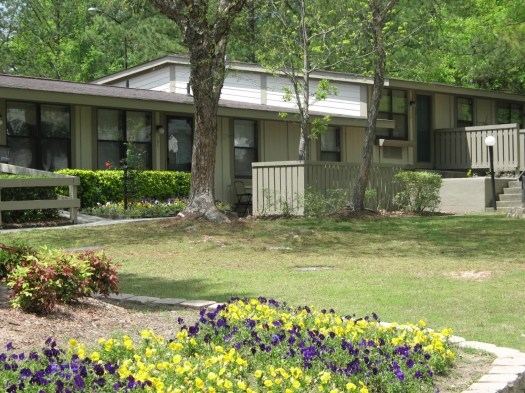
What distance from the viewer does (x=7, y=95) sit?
19.0 m

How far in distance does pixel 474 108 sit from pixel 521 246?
16.5 m

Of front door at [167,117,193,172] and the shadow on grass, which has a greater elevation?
front door at [167,117,193,172]

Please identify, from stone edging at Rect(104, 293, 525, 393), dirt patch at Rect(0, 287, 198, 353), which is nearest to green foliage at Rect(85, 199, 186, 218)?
dirt patch at Rect(0, 287, 198, 353)

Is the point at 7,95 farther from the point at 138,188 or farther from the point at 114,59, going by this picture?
the point at 114,59

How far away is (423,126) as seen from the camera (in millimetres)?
28438

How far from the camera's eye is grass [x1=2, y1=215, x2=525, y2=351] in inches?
338

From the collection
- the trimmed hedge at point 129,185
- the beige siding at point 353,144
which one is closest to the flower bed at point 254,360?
the trimmed hedge at point 129,185

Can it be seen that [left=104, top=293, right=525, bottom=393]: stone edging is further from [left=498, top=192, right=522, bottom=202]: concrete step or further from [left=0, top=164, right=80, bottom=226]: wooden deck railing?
[left=498, top=192, right=522, bottom=202]: concrete step

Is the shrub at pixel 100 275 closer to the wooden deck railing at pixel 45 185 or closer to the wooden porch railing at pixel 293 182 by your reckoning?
the wooden deck railing at pixel 45 185

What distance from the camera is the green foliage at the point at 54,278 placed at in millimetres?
6930

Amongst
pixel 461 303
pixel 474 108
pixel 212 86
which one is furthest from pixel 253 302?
pixel 474 108

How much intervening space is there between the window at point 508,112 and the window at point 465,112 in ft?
4.33

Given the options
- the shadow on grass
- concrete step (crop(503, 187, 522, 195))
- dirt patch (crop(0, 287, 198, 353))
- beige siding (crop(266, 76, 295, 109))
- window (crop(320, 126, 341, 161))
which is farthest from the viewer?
beige siding (crop(266, 76, 295, 109))

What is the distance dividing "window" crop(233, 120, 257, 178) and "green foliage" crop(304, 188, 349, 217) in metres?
5.33
